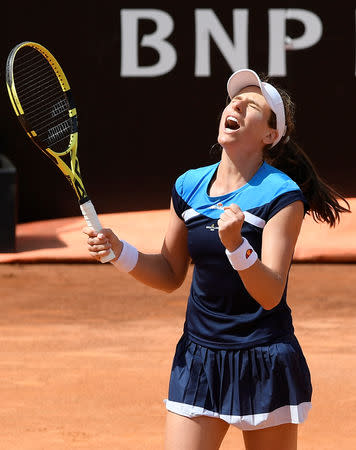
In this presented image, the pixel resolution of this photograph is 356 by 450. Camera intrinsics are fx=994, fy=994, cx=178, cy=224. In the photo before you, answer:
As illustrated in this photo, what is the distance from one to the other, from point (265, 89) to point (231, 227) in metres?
0.59

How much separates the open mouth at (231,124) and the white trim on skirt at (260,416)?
3.00 ft

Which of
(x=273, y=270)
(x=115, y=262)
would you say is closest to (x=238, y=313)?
(x=273, y=270)

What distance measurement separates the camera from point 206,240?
3188mm

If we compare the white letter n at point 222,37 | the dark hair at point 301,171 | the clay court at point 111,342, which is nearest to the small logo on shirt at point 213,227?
the dark hair at point 301,171

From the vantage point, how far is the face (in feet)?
10.6

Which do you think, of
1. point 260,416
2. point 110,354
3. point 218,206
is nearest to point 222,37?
point 110,354

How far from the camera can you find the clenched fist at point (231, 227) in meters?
2.89

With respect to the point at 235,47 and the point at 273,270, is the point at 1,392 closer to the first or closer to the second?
the point at 273,270

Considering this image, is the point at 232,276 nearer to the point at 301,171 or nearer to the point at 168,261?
the point at 168,261

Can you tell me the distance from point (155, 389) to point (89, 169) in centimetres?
693

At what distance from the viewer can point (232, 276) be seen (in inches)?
125

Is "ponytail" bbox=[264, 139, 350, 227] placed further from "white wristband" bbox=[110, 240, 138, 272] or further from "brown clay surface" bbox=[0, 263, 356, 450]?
"brown clay surface" bbox=[0, 263, 356, 450]

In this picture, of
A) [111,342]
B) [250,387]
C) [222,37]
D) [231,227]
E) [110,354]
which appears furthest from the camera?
[222,37]

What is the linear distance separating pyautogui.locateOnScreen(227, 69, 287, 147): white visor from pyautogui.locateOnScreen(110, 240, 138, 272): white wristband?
2.00ft
